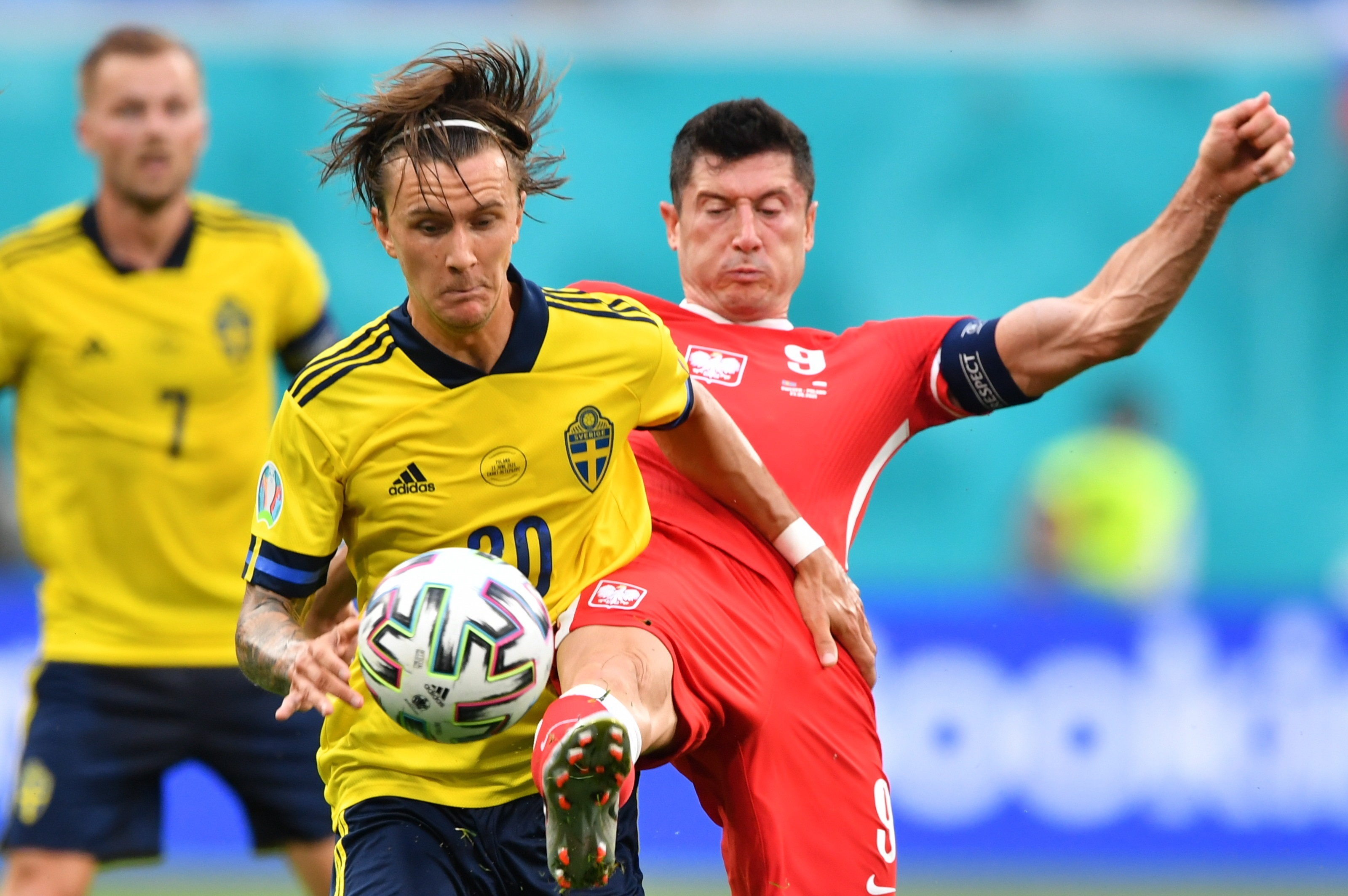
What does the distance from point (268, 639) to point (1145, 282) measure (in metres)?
2.76

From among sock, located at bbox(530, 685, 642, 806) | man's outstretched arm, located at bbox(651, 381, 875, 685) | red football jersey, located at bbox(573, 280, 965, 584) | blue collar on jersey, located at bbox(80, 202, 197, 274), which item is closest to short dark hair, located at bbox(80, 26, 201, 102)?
blue collar on jersey, located at bbox(80, 202, 197, 274)

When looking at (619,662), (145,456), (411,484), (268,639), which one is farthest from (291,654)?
(145,456)

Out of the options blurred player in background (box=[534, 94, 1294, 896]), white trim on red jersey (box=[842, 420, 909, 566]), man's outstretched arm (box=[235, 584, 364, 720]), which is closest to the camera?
man's outstretched arm (box=[235, 584, 364, 720])

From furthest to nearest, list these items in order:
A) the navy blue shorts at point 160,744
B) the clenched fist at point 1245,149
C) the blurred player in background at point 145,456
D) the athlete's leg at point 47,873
Answer: the blurred player in background at point 145,456
the navy blue shorts at point 160,744
the athlete's leg at point 47,873
the clenched fist at point 1245,149

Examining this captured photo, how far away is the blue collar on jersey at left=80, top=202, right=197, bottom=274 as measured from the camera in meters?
6.80

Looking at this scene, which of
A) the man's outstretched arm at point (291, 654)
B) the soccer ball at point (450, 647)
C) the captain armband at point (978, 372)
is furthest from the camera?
the captain armband at point (978, 372)

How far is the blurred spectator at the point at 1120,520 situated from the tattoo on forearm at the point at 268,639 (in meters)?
9.46

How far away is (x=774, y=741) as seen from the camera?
5277 millimetres

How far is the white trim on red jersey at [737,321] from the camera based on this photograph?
591cm

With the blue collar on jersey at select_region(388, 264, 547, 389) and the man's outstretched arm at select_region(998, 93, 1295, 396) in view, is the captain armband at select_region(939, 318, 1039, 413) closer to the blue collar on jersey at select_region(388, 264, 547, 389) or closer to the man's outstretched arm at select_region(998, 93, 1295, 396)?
the man's outstretched arm at select_region(998, 93, 1295, 396)

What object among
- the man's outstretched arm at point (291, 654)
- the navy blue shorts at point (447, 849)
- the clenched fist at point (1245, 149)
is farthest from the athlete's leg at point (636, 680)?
the clenched fist at point (1245, 149)

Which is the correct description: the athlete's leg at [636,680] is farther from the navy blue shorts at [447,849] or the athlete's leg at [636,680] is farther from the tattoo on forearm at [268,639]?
the tattoo on forearm at [268,639]

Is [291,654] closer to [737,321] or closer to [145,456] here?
[737,321]

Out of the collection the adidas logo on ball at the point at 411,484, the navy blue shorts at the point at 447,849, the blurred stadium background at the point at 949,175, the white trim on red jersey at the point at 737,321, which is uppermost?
the blurred stadium background at the point at 949,175
